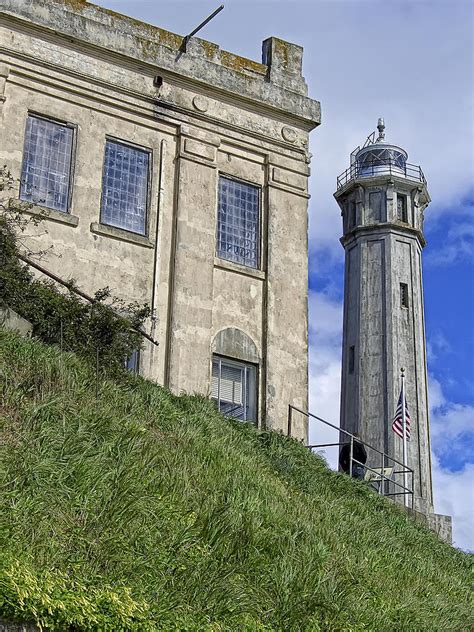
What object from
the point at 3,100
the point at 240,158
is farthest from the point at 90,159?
the point at 240,158

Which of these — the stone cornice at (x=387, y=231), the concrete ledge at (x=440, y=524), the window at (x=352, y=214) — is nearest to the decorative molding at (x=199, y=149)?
the concrete ledge at (x=440, y=524)

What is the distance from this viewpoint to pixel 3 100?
21.7 meters

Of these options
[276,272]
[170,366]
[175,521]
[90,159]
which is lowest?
[175,521]

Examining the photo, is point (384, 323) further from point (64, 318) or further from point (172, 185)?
point (64, 318)

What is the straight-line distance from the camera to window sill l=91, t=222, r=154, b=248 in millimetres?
22000

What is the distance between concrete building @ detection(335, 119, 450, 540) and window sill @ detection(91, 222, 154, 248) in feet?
58.0

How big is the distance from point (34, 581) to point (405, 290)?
3527 centimetres

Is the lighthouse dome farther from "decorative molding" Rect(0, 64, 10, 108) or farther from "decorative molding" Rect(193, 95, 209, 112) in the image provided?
"decorative molding" Rect(0, 64, 10, 108)

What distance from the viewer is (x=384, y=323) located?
4241cm

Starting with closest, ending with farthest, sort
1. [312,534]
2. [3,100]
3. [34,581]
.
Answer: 1. [34,581]
2. [312,534]
3. [3,100]

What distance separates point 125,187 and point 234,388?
474cm

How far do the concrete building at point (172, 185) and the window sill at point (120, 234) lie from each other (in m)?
0.03

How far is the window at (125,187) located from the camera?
22594mm

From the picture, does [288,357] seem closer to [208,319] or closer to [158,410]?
[208,319]
